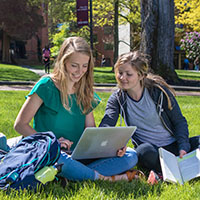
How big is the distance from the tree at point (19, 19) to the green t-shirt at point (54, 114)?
28.2 meters

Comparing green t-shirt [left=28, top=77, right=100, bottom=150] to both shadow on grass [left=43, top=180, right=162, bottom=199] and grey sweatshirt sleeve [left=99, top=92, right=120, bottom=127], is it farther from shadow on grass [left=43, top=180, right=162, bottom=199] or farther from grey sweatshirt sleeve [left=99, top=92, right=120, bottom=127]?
shadow on grass [left=43, top=180, right=162, bottom=199]

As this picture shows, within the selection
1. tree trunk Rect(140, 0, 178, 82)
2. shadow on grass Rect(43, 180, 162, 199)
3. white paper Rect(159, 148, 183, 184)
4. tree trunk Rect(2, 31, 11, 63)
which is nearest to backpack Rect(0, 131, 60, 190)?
shadow on grass Rect(43, 180, 162, 199)

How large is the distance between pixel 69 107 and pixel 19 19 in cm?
2839

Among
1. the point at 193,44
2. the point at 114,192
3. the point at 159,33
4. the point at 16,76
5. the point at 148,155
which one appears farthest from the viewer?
the point at 193,44

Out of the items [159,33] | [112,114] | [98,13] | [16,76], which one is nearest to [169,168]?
[112,114]

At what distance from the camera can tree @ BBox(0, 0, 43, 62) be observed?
30.0m

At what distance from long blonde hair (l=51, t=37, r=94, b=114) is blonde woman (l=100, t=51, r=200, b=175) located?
0.29 meters

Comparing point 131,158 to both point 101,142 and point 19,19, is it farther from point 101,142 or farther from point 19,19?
point 19,19

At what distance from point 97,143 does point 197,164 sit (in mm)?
884

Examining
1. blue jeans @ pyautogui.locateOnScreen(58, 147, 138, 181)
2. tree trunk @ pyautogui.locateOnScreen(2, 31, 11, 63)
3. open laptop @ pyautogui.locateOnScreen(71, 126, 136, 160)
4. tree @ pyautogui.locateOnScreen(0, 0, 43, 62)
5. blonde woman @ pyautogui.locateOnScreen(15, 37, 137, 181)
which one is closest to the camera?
open laptop @ pyautogui.locateOnScreen(71, 126, 136, 160)

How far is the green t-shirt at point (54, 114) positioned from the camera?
316 cm

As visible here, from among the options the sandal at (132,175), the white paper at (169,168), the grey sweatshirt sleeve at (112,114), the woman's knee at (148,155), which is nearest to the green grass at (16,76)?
the grey sweatshirt sleeve at (112,114)

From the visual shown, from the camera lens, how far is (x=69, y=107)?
3.28 meters

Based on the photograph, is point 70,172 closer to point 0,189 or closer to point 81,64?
point 0,189
